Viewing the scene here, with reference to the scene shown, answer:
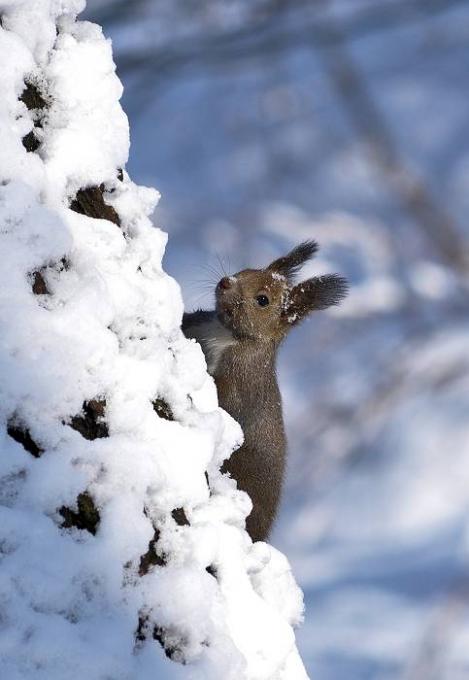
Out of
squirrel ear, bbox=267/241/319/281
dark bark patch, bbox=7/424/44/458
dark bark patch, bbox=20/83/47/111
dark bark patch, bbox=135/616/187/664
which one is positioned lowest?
dark bark patch, bbox=135/616/187/664

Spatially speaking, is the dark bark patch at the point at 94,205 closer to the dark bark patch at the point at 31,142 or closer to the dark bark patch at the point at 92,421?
the dark bark patch at the point at 31,142

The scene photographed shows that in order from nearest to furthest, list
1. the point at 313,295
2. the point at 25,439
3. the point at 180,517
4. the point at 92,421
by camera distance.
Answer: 1. the point at 25,439
2. the point at 92,421
3. the point at 180,517
4. the point at 313,295

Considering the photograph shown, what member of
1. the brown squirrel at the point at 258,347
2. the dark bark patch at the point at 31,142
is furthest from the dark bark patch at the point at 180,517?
the brown squirrel at the point at 258,347

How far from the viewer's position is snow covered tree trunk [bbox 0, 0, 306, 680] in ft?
4.28

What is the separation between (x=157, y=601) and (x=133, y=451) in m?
0.21

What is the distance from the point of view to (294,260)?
11.6ft

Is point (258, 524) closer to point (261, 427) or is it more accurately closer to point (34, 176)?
point (261, 427)

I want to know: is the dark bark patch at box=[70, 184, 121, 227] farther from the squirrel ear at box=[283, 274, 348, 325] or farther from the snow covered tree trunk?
the squirrel ear at box=[283, 274, 348, 325]

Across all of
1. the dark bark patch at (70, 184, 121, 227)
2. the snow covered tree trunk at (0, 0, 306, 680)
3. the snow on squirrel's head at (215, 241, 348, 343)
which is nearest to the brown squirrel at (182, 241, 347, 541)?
the snow on squirrel's head at (215, 241, 348, 343)

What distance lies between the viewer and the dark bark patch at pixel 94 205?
167cm

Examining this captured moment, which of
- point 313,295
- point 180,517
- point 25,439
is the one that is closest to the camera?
point 25,439

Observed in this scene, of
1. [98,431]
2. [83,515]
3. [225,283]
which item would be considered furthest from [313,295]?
[83,515]

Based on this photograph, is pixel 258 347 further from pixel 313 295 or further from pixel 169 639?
pixel 169 639

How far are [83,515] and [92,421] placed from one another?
0.15 metres
